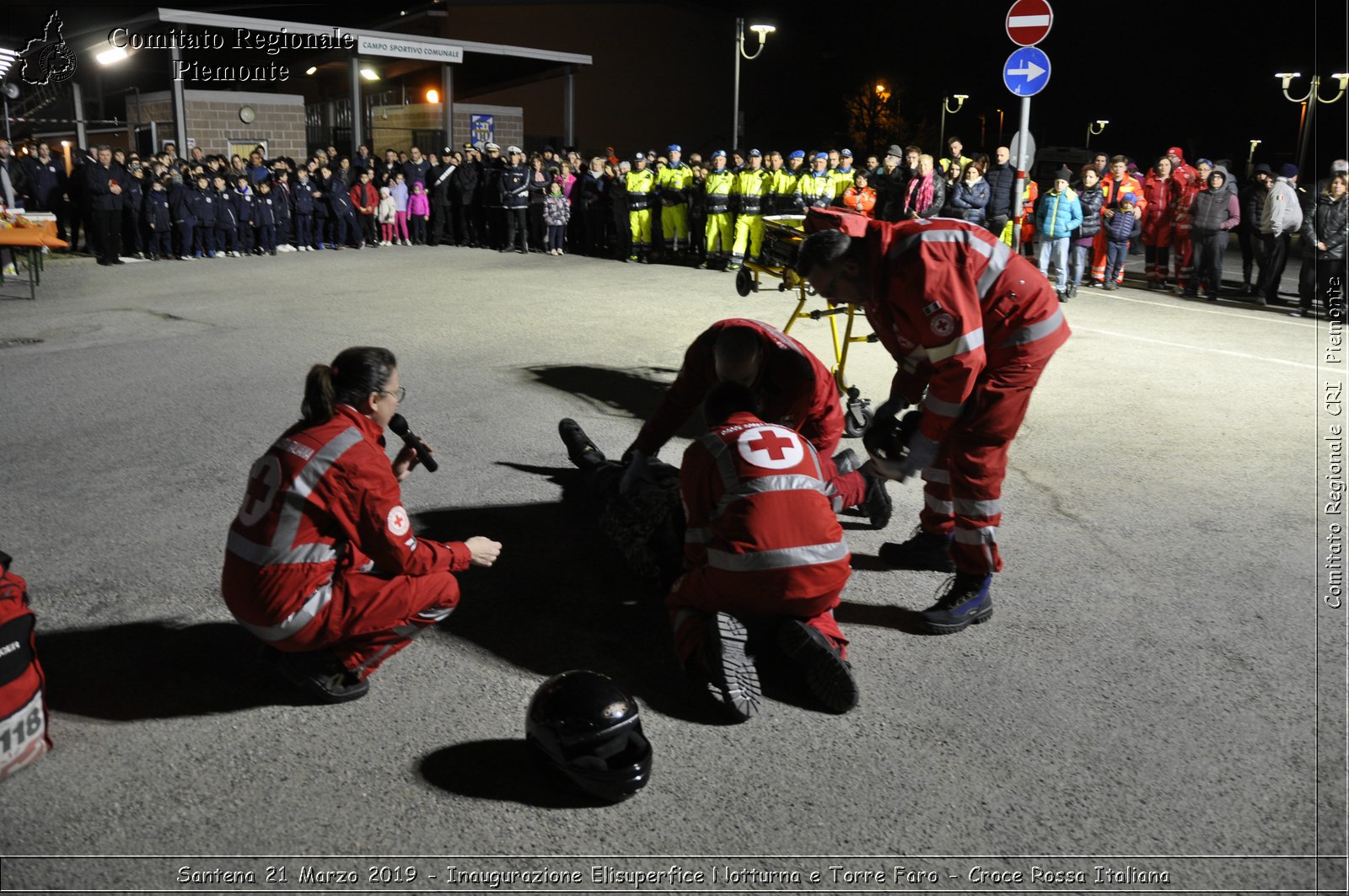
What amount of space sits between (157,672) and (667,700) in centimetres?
195

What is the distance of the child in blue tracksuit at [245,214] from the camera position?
17.2 meters

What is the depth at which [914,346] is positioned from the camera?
4059mm

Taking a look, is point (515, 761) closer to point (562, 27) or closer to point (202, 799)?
point (202, 799)

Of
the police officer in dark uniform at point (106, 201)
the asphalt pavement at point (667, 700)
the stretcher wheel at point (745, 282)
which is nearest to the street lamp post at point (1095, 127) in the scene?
the police officer in dark uniform at point (106, 201)

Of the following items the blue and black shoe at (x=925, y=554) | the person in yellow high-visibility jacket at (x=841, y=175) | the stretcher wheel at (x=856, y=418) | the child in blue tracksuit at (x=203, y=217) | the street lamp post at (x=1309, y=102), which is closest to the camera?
the blue and black shoe at (x=925, y=554)

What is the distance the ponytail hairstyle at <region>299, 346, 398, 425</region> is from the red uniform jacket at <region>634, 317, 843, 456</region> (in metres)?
1.80

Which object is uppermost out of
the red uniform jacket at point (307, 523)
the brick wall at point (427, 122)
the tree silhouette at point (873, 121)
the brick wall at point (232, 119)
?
the tree silhouette at point (873, 121)

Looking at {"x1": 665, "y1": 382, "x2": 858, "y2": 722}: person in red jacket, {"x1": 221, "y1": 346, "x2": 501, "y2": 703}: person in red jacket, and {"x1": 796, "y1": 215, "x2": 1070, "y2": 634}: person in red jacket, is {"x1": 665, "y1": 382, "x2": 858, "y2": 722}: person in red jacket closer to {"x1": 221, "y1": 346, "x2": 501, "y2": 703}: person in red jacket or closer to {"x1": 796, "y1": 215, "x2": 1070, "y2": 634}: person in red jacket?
{"x1": 796, "y1": 215, "x2": 1070, "y2": 634}: person in red jacket

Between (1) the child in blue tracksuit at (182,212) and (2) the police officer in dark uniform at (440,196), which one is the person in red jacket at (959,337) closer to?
(1) the child in blue tracksuit at (182,212)

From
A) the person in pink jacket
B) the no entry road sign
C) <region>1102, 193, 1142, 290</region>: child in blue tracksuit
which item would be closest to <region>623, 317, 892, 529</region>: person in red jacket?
the no entry road sign

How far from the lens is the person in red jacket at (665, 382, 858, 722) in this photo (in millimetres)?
3393

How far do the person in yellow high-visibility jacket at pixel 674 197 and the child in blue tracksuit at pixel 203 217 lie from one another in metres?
7.77

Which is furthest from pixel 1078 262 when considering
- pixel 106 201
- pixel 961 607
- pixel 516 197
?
pixel 106 201

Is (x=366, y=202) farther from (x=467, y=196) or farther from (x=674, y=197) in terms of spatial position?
(x=674, y=197)
